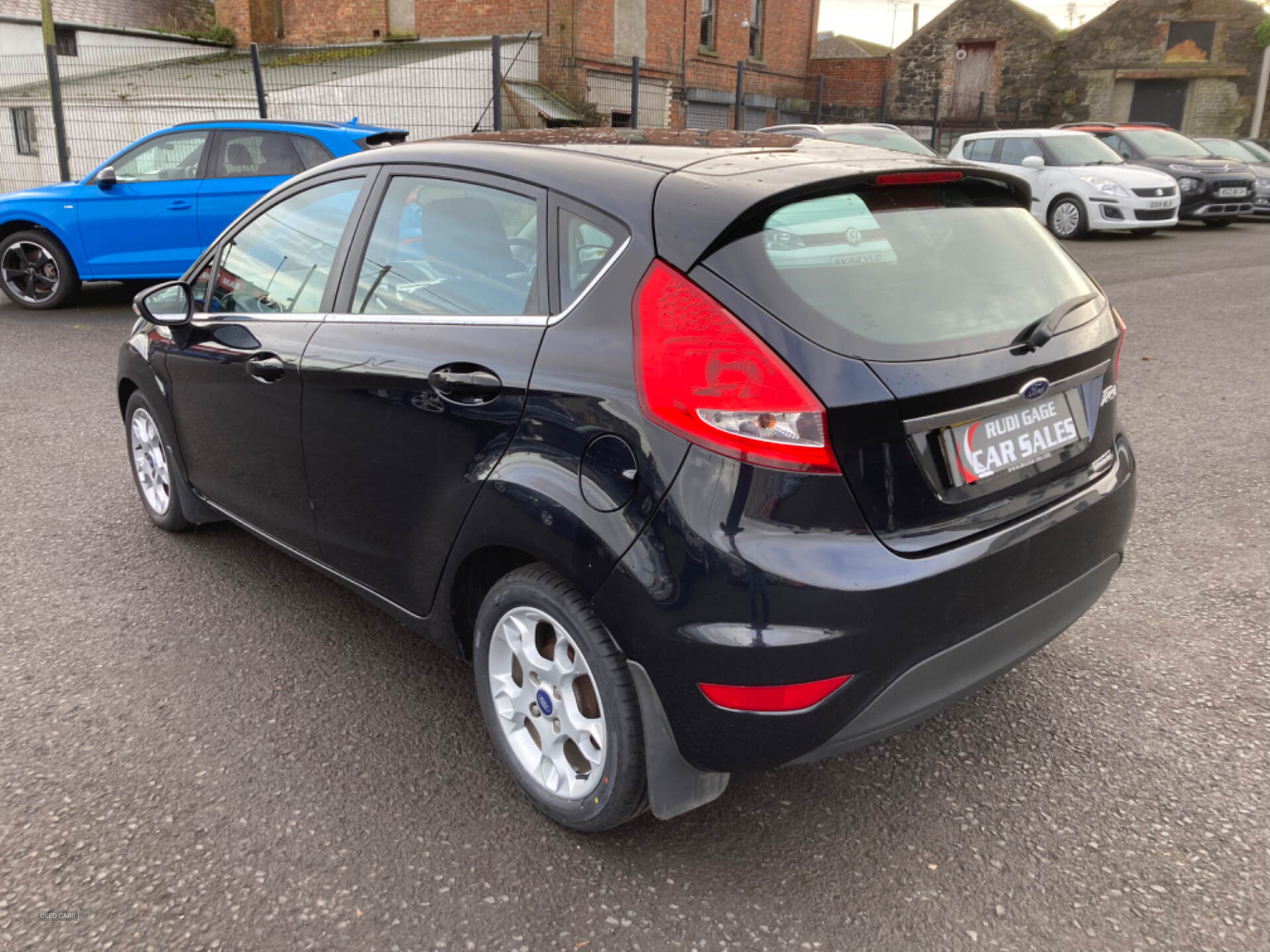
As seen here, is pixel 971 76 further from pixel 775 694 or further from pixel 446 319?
pixel 775 694

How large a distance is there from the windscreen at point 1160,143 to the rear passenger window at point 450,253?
1786 cm

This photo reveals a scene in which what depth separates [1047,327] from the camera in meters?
2.47

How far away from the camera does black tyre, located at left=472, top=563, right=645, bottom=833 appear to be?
224 cm

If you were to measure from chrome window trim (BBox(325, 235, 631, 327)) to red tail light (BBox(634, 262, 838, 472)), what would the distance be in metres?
0.23

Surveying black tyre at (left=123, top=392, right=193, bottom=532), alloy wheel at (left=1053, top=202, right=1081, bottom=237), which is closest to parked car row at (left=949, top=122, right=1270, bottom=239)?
alloy wheel at (left=1053, top=202, right=1081, bottom=237)

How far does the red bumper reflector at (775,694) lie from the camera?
6.79 ft

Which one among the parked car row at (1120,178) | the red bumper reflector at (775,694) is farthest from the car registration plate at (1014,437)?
the parked car row at (1120,178)

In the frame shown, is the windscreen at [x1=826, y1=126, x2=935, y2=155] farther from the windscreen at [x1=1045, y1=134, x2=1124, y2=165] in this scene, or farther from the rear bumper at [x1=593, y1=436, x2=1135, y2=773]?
the rear bumper at [x1=593, y1=436, x2=1135, y2=773]

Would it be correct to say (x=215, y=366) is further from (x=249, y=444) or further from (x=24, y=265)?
(x=24, y=265)

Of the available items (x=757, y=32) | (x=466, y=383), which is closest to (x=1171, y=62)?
(x=757, y=32)

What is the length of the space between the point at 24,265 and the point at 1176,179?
16263 mm

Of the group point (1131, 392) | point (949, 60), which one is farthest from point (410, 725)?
point (949, 60)

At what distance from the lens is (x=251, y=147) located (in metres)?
9.16

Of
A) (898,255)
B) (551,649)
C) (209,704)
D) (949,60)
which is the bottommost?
(209,704)
